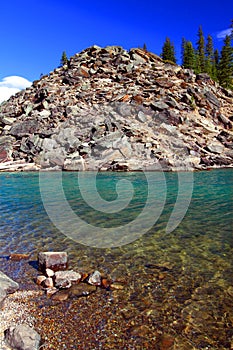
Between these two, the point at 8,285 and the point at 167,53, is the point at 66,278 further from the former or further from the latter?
the point at 167,53

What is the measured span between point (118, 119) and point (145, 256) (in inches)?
1609

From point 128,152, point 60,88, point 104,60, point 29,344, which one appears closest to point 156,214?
point 29,344

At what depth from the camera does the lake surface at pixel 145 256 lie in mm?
5180

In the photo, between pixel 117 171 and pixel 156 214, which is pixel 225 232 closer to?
pixel 156 214

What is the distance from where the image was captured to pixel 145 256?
8789 millimetres

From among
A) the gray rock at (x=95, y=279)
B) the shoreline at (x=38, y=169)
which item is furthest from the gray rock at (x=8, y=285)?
the shoreline at (x=38, y=169)

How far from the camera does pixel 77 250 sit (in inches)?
370

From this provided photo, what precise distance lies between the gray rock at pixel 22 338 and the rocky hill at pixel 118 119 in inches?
1335

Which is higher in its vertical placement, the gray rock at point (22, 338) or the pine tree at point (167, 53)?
the pine tree at point (167, 53)

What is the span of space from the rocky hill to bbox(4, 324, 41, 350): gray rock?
33.9m

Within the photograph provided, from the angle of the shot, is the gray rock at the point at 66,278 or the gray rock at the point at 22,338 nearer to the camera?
the gray rock at the point at 22,338

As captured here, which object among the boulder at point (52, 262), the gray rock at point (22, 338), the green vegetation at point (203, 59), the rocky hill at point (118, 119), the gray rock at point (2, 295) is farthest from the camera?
the green vegetation at point (203, 59)

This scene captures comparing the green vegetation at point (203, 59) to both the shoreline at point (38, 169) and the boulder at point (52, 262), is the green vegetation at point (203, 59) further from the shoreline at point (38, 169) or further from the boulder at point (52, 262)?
the boulder at point (52, 262)

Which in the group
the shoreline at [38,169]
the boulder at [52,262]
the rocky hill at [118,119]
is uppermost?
the rocky hill at [118,119]
